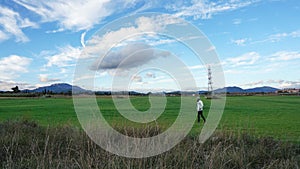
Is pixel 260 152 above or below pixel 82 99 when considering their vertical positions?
below

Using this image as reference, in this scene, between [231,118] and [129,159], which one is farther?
[231,118]

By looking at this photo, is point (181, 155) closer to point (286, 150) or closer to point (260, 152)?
point (260, 152)

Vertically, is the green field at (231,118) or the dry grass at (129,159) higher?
the dry grass at (129,159)

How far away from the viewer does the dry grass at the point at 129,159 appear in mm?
6363

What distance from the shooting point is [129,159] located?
6.41 meters

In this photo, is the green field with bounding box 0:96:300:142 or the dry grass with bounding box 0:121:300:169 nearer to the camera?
the dry grass with bounding box 0:121:300:169

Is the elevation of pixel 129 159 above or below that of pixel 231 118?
above

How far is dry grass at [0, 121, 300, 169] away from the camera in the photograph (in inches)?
251

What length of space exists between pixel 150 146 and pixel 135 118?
13.4 meters

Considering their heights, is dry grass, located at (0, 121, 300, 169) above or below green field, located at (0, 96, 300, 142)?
above

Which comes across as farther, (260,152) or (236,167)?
(260,152)

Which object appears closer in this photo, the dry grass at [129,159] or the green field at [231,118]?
the dry grass at [129,159]

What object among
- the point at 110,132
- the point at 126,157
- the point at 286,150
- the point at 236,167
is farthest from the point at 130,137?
the point at 286,150

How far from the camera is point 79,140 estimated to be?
8922 mm
